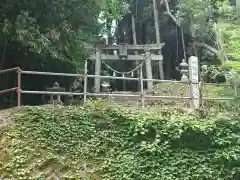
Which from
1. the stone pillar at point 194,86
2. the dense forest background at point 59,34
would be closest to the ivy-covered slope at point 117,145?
the stone pillar at point 194,86

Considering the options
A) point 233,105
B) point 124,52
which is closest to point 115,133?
point 233,105

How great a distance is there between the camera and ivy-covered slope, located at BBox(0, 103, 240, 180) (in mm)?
7523

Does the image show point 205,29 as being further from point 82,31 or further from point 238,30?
point 238,30

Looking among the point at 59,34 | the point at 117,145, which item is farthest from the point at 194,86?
the point at 59,34

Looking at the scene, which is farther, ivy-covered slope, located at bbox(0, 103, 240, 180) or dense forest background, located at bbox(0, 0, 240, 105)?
dense forest background, located at bbox(0, 0, 240, 105)

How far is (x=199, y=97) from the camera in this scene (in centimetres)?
971

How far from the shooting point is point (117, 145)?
8.18 meters

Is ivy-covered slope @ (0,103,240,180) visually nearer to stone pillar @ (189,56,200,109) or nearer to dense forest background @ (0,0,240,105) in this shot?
stone pillar @ (189,56,200,109)

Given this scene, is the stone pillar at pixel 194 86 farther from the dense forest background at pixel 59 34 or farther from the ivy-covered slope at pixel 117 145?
the ivy-covered slope at pixel 117 145

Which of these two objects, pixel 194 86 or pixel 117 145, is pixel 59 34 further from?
pixel 117 145

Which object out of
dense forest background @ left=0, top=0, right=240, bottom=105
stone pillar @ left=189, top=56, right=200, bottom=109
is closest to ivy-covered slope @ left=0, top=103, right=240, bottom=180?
stone pillar @ left=189, top=56, right=200, bottom=109

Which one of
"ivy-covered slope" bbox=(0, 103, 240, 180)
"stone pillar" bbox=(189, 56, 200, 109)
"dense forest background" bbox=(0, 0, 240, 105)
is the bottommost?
"ivy-covered slope" bbox=(0, 103, 240, 180)

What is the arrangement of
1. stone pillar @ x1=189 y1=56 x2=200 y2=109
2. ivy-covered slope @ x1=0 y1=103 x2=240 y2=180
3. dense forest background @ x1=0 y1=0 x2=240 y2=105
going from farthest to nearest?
dense forest background @ x1=0 y1=0 x2=240 y2=105 < stone pillar @ x1=189 y1=56 x2=200 y2=109 < ivy-covered slope @ x1=0 y1=103 x2=240 y2=180

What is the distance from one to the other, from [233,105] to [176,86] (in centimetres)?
634
